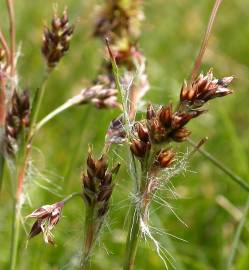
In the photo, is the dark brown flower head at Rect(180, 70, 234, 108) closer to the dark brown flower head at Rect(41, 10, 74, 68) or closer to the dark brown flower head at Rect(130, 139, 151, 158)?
the dark brown flower head at Rect(130, 139, 151, 158)

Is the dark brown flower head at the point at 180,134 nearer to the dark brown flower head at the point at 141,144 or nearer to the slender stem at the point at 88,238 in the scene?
the dark brown flower head at the point at 141,144

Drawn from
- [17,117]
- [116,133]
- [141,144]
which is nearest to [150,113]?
[141,144]

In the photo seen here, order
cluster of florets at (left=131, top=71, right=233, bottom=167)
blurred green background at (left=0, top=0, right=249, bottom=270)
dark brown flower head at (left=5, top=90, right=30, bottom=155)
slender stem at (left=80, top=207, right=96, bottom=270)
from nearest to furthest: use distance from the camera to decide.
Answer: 1. cluster of florets at (left=131, top=71, right=233, bottom=167)
2. slender stem at (left=80, top=207, right=96, bottom=270)
3. dark brown flower head at (left=5, top=90, right=30, bottom=155)
4. blurred green background at (left=0, top=0, right=249, bottom=270)

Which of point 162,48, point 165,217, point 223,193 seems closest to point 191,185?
point 223,193

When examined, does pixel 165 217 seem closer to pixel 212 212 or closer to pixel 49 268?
pixel 212 212

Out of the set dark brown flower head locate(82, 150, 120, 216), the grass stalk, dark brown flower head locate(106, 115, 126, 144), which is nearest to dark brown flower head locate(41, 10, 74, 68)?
the grass stalk
